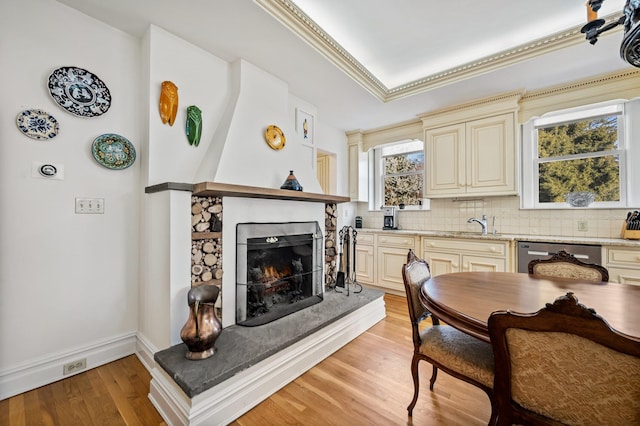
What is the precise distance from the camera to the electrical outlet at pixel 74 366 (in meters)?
1.77

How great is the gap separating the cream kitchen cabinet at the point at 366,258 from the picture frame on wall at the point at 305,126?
159 cm

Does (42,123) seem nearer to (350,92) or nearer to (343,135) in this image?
(350,92)

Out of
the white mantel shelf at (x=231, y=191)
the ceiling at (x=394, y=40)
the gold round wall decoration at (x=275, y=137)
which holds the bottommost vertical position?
the white mantel shelf at (x=231, y=191)

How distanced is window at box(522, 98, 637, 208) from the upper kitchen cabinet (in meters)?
0.38

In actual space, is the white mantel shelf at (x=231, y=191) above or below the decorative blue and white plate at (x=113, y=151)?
below

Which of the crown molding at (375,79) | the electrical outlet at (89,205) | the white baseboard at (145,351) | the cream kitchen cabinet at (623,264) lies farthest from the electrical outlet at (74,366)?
the cream kitchen cabinet at (623,264)

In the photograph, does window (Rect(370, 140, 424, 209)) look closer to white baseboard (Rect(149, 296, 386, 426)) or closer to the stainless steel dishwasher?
the stainless steel dishwasher

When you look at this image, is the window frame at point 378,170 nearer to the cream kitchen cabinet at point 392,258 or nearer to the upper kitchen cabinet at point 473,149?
the upper kitchen cabinet at point 473,149

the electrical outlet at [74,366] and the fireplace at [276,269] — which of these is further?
the fireplace at [276,269]

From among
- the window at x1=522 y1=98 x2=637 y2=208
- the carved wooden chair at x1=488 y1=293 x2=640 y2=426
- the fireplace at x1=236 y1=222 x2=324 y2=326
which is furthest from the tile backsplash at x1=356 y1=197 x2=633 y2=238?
the carved wooden chair at x1=488 y1=293 x2=640 y2=426

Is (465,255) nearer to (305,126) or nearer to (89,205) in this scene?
(305,126)

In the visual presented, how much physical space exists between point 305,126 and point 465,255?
246cm

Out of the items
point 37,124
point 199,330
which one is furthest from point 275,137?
point 199,330

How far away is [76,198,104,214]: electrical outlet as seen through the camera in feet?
6.09
